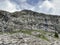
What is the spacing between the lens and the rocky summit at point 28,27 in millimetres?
72250

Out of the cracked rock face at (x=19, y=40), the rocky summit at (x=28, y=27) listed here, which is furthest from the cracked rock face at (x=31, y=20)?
the cracked rock face at (x=19, y=40)

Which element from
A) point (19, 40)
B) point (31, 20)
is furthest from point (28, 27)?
point (19, 40)

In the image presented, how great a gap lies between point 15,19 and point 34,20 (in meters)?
19.2

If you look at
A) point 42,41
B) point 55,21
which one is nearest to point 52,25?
point 55,21

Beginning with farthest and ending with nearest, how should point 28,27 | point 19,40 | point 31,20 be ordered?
point 31,20
point 28,27
point 19,40

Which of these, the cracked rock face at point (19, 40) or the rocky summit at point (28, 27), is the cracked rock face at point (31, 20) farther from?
the cracked rock face at point (19, 40)

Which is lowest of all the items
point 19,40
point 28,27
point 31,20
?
point 28,27

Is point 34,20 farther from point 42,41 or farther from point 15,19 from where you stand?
point 42,41

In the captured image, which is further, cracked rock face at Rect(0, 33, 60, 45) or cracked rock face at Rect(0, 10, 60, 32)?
cracked rock face at Rect(0, 10, 60, 32)

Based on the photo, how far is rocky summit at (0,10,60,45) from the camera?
2844 inches

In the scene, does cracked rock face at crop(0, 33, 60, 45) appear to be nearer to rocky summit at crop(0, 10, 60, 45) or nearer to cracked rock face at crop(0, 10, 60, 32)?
rocky summit at crop(0, 10, 60, 45)

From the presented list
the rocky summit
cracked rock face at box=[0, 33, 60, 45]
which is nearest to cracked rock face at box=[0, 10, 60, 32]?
the rocky summit

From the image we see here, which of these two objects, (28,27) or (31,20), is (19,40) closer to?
(28,27)

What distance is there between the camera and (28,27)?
14000 centimetres
